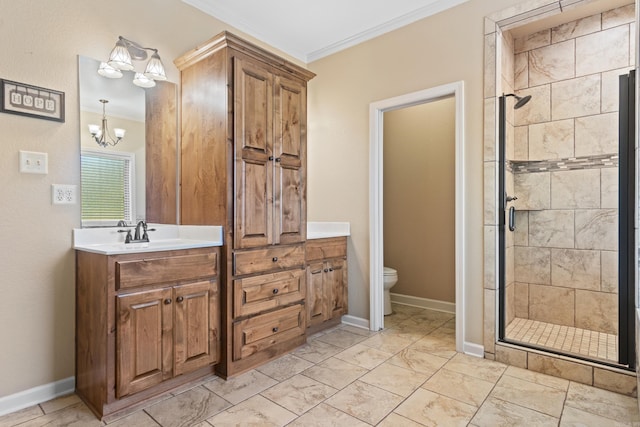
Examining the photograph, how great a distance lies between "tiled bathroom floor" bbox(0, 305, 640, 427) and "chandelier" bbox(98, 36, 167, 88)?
2004 mm

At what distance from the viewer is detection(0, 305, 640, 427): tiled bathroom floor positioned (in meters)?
1.76

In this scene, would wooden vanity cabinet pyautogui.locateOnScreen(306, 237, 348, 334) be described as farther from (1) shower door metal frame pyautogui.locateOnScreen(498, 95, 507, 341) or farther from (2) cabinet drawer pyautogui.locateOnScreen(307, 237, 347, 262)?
(1) shower door metal frame pyautogui.locateOnScreen(498, 95, 507, 341)

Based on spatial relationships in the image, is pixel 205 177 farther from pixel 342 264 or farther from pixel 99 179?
pixel 342 264

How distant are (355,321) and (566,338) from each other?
1676mm

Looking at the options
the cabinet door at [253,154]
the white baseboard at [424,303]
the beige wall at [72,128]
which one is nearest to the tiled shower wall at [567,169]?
the beige wall at [72,128]

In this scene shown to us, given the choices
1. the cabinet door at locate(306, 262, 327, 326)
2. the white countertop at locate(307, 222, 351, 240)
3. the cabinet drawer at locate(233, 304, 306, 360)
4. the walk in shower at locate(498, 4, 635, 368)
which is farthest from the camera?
the white countertop at locate(307, 222, 351, 240)

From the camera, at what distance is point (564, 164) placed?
9.61ft

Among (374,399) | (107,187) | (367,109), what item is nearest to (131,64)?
(107,187)

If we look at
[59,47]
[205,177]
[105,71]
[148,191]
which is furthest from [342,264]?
[59,47]

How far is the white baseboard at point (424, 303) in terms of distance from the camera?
145 inches

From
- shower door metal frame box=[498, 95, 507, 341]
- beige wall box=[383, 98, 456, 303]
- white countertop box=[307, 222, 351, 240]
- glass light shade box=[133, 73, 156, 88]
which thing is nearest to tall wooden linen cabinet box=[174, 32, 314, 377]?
glass light shade box=[133, 73, 156, 88]

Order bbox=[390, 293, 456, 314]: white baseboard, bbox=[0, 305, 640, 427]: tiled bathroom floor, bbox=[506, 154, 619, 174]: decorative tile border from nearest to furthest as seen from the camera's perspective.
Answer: bbox=[0, 305, 640, 427]: tiled bathroom floor → bbox=[506, 154, 619, 174]: decorative tile border → bbox=[390, 293, 456, 314]: white baseboard

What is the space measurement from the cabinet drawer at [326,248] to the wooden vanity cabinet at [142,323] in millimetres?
934

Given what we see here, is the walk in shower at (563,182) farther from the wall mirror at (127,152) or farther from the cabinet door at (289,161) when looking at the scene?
the wall mirror at (127,152)
